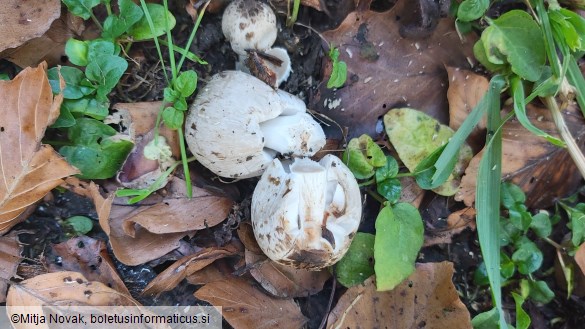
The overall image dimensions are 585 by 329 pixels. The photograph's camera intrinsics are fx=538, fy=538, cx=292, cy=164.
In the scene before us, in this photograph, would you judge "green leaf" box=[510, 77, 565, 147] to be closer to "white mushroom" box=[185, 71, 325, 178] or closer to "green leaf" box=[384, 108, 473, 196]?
"green leaf" box=[384, 108, 473, 196]

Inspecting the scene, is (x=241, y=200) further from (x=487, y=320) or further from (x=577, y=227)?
(x=577, y=227)

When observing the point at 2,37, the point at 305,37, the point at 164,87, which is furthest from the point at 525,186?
the point at 2,37

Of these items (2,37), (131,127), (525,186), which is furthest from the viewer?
(525,186)

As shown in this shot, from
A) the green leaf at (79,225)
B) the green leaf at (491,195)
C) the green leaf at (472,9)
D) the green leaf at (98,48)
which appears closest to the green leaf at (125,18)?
the green leaf at (98,48)

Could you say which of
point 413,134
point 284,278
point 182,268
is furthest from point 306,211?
point 413,134

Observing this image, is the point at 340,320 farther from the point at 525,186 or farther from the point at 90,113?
the point at 90,113

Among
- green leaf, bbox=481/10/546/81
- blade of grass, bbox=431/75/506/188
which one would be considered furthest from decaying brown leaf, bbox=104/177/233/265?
green leaf, bbox=481/10/546/81

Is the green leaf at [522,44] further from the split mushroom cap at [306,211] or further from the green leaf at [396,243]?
the split mushroom cap at [306,211]
